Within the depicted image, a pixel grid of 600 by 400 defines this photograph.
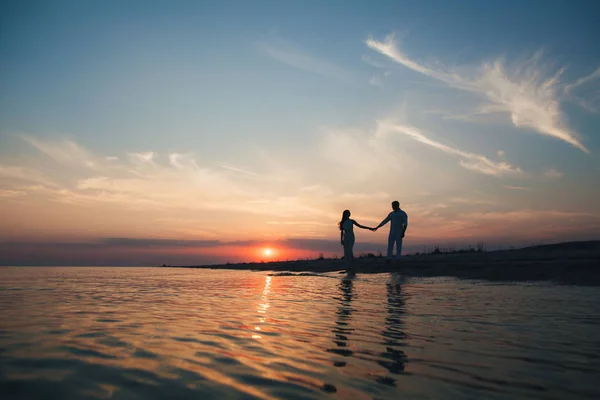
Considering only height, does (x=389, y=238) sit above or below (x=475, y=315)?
above

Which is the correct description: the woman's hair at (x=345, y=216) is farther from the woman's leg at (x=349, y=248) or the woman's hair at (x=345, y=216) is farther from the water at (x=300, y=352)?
the water at (x=300, y=352)

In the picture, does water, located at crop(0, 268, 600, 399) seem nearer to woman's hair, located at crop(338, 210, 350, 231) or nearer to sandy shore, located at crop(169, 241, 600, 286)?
sandy shore, located at crop(169, 241, 600, 286)

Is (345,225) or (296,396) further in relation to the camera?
(345,225)

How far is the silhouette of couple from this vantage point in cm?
2084

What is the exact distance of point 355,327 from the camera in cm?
541

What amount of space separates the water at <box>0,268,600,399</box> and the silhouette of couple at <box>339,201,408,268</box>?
13329 millimetres

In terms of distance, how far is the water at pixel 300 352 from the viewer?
2.88 meters

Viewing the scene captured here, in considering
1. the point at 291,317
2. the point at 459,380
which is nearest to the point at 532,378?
the point at 459,380

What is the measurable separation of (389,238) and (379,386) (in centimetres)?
1910

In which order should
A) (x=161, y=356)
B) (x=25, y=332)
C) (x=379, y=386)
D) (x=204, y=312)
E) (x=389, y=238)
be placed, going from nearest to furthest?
1. (x=379, y=386)
2. (x=161, y=356)
3. (x=25, y=332)
4. (x=204, y=312)
5. (x=389, y=238)

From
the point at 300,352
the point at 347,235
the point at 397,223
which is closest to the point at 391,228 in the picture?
the point at 397,223

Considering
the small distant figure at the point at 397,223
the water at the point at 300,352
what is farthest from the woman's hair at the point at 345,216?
the water at the point at 300,352

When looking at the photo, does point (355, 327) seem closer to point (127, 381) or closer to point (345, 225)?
point (127, 381)

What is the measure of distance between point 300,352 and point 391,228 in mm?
17851
